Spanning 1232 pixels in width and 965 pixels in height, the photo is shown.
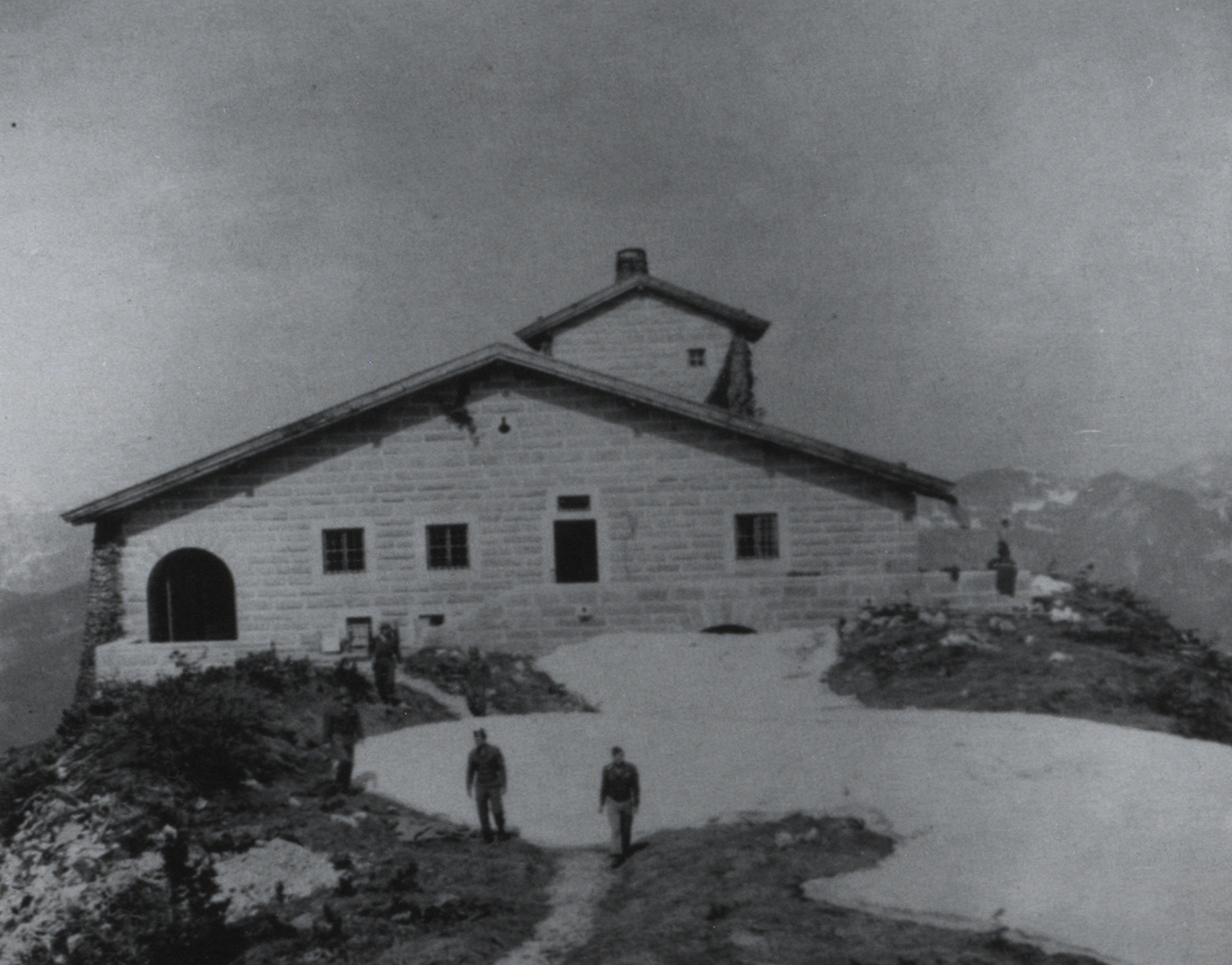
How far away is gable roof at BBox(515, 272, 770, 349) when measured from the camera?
91.9 ft

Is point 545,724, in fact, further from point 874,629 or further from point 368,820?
point 874,629

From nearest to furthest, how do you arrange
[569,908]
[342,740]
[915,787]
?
[569,908] → [915,787] → [342,740]

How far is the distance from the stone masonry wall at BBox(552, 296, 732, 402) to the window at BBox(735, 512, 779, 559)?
8412 millimetres

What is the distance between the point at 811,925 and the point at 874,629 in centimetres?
1052

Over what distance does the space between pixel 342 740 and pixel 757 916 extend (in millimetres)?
6455

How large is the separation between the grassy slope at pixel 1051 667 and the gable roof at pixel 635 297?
11.5 meters

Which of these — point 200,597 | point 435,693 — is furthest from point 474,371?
point 200,597

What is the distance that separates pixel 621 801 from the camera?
10.9 metres

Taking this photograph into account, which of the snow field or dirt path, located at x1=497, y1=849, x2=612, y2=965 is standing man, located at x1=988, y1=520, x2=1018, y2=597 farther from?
dirt path, located at x1=497, y1=849, x2=612, y2=965

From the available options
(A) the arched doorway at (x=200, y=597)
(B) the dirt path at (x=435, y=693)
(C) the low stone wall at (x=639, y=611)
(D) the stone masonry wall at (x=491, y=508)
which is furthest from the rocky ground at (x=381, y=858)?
(A) the arched doorway at (x=200, y=597)

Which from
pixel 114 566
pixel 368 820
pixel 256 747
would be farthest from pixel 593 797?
pixel 114 566

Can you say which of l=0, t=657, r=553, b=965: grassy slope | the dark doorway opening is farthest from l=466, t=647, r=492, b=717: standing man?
the dark doorway opening

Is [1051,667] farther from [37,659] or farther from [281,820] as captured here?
[37,659]

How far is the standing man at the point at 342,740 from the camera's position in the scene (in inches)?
517
